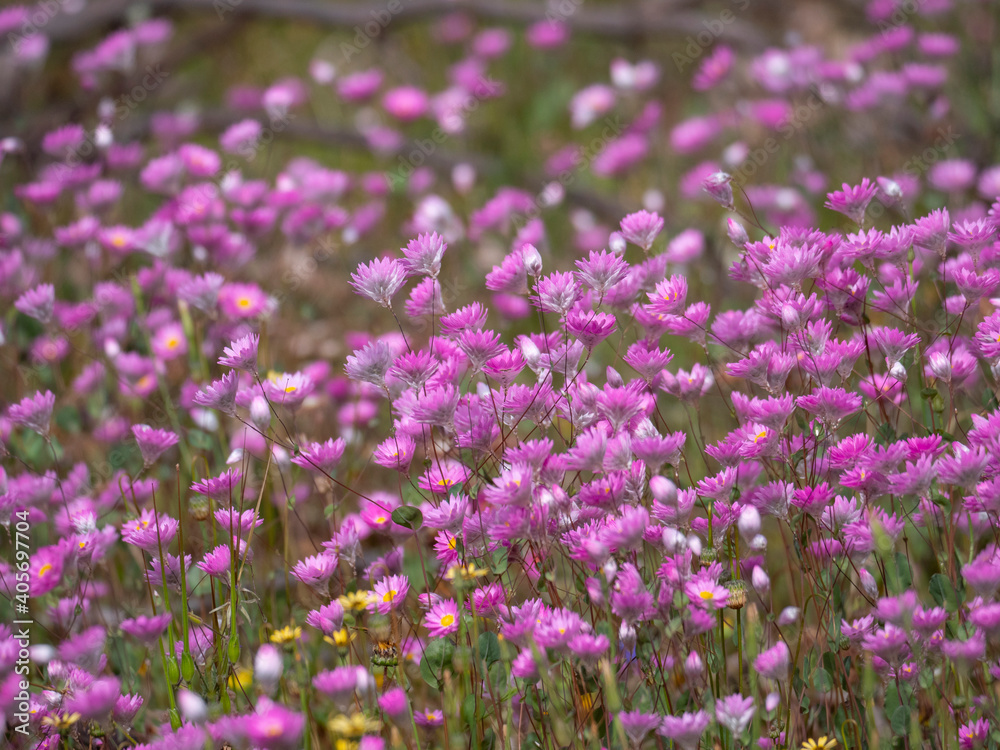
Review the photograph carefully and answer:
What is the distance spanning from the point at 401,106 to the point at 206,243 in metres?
2.33

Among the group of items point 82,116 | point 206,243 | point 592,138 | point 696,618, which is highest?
point 696,618

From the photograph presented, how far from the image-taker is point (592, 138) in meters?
5.08

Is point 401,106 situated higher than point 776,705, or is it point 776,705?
point 776,705

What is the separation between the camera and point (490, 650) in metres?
1.54

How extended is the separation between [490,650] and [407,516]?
0.86ft

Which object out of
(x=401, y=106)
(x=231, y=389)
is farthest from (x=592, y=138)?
(x=231, y=389)

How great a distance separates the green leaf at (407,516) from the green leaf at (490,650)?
22 cm

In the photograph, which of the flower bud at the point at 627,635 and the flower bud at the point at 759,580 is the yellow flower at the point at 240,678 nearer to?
the flower bud at the point at 627,635

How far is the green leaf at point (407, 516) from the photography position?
1.56m

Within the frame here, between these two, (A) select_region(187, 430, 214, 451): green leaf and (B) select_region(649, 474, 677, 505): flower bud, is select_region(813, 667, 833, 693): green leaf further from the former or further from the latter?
(A) select_region(187, 430, 214, 451): green leaf

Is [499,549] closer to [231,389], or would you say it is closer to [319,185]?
[231,389]
